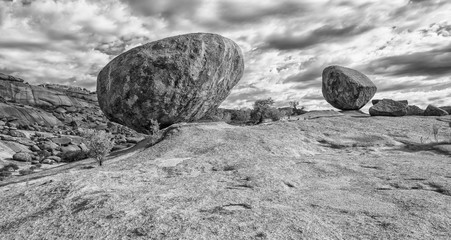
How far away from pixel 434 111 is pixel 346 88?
9.64 meters

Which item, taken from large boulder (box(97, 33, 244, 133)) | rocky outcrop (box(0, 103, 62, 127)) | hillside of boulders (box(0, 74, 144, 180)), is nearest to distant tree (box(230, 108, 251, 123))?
large boulder (box(97, 33, 244, 133))

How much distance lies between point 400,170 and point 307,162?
3099 millimetres

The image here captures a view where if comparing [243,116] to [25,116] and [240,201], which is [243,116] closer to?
[240,201]

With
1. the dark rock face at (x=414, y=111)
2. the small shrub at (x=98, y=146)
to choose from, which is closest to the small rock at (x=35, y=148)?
the small shrub at (x=98, y=146)

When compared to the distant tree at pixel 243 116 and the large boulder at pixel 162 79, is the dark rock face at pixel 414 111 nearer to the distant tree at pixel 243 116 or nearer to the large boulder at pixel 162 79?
the distant tree at pixel 243 116

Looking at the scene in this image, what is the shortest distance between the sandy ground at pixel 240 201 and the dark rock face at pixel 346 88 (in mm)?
27117

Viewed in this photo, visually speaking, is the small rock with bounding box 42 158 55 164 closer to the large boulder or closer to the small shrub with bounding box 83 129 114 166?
the large boulder

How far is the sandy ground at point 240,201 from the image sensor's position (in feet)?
17.4

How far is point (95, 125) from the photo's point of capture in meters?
88.2

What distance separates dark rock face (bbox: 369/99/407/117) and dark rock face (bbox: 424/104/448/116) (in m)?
4.34

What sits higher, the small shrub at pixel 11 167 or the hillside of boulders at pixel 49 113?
the hillside of boulders at pixel 49 113

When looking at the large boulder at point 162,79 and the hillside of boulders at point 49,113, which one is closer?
the large boulder at point 162,79

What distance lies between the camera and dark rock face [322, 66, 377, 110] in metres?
37.3

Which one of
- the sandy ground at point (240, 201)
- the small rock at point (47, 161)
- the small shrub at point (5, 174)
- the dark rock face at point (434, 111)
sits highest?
the dark rock face at point (434, 111)
